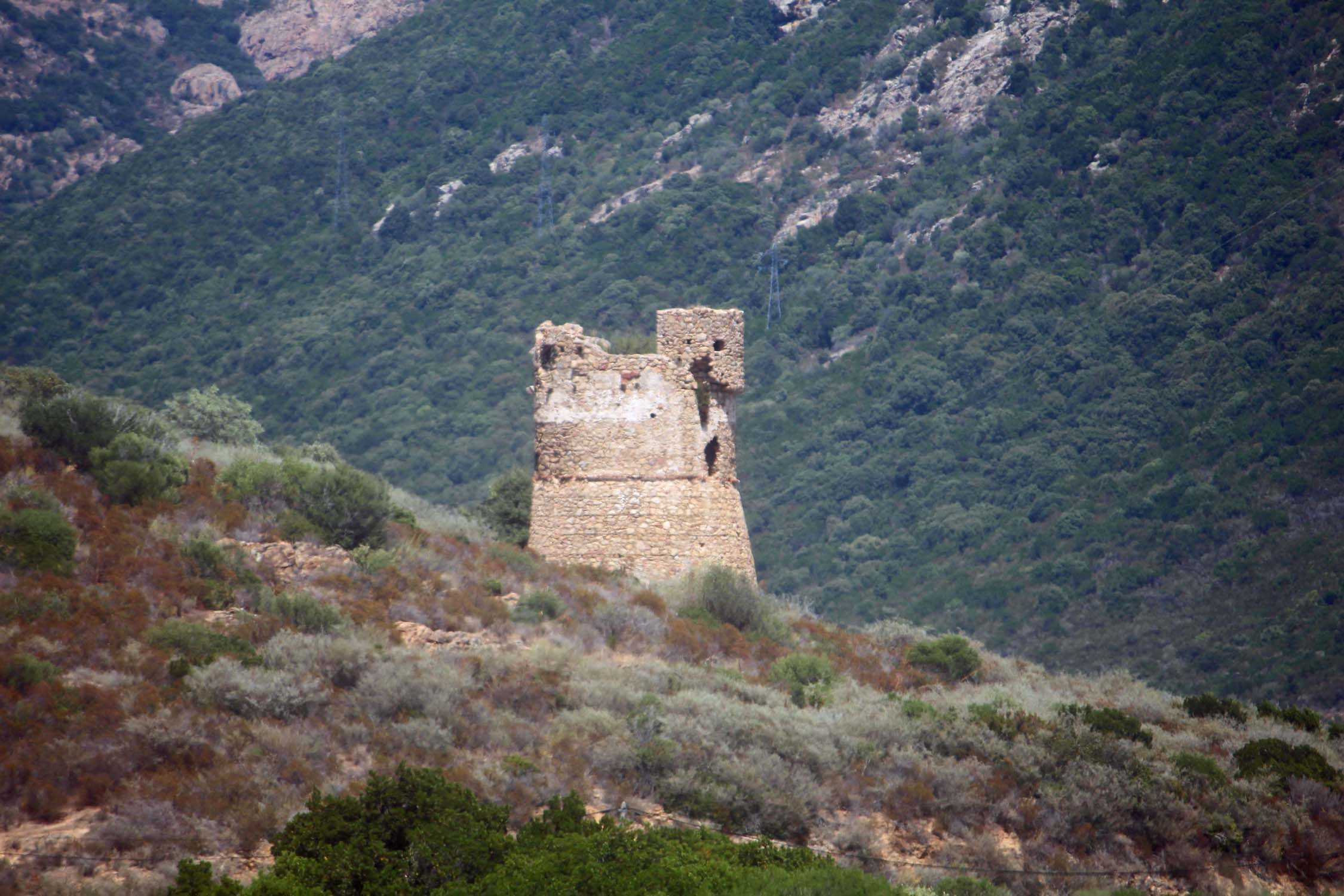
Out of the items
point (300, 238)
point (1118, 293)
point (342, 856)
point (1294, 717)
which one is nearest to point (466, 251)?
point (300, 238)

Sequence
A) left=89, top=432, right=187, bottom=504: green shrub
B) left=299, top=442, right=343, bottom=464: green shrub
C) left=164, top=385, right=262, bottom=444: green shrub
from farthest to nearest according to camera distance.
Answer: left=164, top=385, right=262, bottom=444: green shrub < left=299, top=442, right=343, bottom=464: green shrub < left=89, top=432, right=187, bottom=504: green shrub

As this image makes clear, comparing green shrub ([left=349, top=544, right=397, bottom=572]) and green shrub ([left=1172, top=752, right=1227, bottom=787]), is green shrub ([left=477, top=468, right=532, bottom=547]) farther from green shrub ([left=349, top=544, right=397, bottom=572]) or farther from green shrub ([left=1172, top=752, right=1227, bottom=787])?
green shrub ([left=1172, top=752, right=1227, bottom=787])

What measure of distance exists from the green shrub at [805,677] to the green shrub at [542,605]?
301 cm

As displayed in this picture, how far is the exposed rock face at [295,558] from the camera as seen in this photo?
18.2m

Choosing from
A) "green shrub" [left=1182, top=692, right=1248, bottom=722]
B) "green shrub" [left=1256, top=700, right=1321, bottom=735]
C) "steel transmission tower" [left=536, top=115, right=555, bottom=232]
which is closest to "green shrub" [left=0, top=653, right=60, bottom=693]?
"green shrub" [left=1182, top=692, right=1248, bottom=722]

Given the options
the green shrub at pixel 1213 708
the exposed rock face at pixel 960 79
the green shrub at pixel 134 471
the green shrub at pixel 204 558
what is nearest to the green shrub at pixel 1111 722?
the green shrub at pixel 1213 708

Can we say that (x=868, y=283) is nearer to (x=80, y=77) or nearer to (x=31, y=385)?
(x=31, y=385)

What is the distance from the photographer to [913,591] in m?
40.2

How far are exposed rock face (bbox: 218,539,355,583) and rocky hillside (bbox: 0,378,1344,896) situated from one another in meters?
0.05

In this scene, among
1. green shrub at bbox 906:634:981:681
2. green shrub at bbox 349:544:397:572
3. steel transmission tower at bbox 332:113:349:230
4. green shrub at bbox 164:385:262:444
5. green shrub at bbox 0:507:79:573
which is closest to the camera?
green shrub at bbox 0:507:79:573

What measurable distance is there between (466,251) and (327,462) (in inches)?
1369

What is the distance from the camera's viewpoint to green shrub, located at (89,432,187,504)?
59.1ft

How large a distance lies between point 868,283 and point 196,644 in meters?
41.2

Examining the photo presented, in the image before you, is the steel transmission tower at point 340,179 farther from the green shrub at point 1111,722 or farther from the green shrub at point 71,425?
the green shrub at point 1111,722
